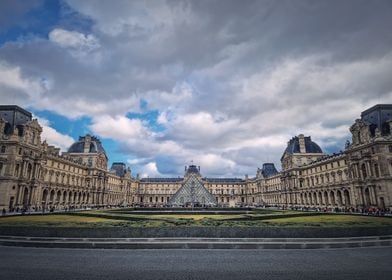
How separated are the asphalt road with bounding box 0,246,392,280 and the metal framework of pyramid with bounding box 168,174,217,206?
44.7 meters

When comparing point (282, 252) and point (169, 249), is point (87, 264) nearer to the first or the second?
point (169, 249)

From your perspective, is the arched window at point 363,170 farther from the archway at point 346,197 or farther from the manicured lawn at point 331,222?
the manicured lawn at point 331,222

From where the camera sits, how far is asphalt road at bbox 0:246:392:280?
8062 mm

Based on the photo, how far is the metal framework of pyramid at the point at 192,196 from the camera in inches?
2227

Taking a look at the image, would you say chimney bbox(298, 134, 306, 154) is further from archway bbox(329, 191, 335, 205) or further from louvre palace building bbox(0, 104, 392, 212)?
archway bbox(329, 191, 335, 205)

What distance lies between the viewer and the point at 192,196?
57.8 meters

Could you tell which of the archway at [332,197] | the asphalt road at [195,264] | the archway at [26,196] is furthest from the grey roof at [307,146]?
the asphalt road at [195,264]

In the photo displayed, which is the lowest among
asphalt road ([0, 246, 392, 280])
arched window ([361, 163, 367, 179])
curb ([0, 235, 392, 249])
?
asphalt road ([0, 246, 392, 280])

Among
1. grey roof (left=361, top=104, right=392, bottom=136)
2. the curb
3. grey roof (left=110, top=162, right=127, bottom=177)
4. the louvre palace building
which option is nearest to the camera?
the curb

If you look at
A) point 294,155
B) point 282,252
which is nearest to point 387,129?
point 294,155

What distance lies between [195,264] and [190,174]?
178 feet

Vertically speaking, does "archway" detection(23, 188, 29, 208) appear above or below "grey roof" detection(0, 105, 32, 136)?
below

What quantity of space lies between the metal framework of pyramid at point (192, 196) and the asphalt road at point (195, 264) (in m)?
44.7

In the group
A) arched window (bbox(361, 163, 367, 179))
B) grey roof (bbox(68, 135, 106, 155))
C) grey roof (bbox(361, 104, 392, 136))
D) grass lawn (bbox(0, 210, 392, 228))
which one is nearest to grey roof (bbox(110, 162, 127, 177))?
grey roof (bbox(68, 135, 106, 155))
